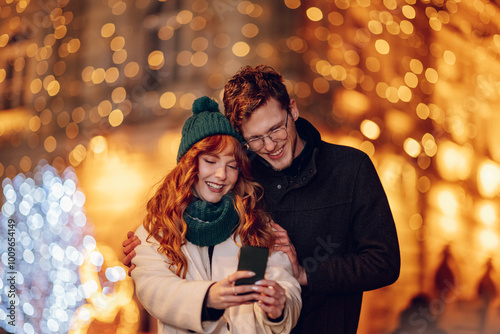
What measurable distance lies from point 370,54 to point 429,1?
2.18 ft

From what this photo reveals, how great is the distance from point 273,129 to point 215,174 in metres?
0.28

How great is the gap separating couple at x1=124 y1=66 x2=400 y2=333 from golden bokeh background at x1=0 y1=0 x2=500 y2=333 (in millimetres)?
1149

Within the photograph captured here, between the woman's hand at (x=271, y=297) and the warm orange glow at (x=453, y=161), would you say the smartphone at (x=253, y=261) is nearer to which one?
the woman's hand at (x=271, y=297)

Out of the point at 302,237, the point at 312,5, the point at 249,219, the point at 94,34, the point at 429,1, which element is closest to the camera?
the point at 249,219

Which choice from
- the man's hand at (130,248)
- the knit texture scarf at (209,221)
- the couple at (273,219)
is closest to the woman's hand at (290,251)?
the couple at (273,219)

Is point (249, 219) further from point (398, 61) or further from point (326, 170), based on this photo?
point (398, 61)

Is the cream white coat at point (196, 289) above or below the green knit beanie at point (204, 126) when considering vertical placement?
below

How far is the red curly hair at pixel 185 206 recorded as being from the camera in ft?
4.94

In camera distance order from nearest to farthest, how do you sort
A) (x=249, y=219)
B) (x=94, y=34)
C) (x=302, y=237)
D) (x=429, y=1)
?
(x=249, y=219) → (x=302, y=237) → (x=429, y=1) → (x=94, y=34)

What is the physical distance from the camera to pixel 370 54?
9.59 ft

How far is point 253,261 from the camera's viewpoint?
1.25 m

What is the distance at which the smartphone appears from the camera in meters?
1.24

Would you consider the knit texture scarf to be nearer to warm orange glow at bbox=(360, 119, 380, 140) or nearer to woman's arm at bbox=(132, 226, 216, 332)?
woman's arm at bbox=(132, 226, 216, 332)

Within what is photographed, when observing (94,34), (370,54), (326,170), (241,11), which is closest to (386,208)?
(326,170)
